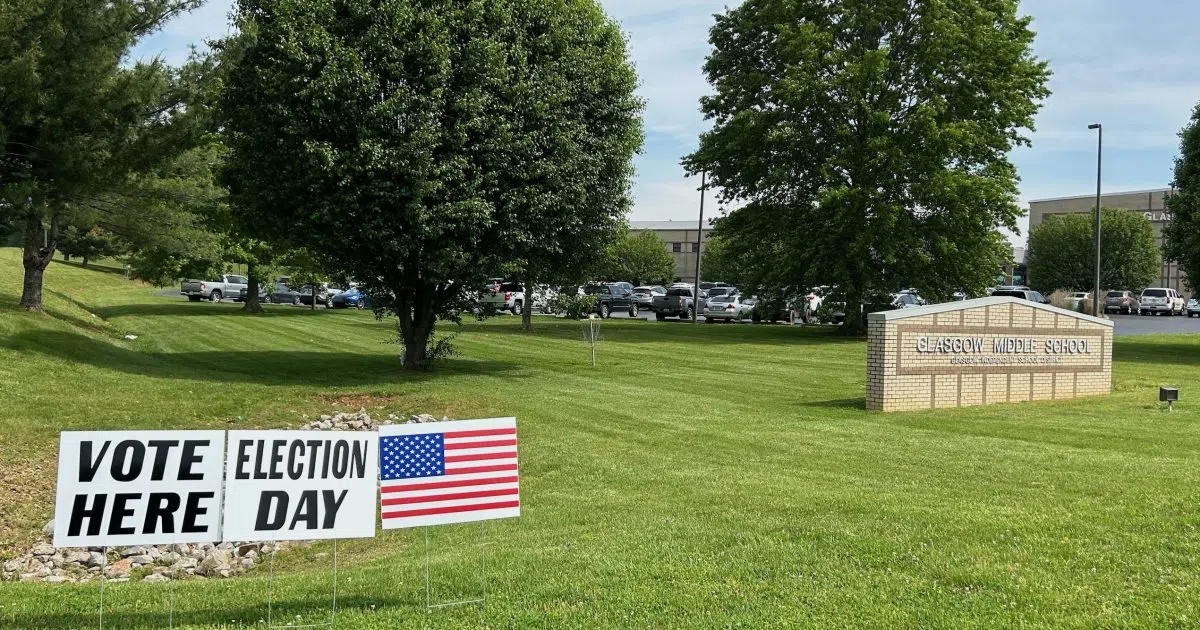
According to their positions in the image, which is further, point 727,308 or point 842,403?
point 727,308

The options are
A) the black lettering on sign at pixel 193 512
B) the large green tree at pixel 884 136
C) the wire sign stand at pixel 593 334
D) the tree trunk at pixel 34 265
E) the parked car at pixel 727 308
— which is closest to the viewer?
the black lettering on sign at pixel 193 512

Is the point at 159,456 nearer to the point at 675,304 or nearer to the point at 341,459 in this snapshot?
the point at 341,459

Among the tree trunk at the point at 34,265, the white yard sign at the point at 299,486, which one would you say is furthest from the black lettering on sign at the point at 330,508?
the tree trunk at the point at 34,265

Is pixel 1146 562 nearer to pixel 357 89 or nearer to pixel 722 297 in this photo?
pixel 357 89

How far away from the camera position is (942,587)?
6516 millimetres

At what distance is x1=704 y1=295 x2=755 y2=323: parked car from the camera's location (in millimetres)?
48656

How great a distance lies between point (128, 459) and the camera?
588 centimetres

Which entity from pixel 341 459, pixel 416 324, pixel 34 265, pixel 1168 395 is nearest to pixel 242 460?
pixel 341 459

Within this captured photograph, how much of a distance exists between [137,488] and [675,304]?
4579 centimetres

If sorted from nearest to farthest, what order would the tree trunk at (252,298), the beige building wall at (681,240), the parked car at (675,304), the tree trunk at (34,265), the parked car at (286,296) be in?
1. the tree trunk at (34,265)
2. the tree trunk at (252,298)
3. the parked car at (675,304)
4. the parked car at (286,296)
5. the beige building wall at (681,240)

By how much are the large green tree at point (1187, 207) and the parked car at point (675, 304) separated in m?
21.9

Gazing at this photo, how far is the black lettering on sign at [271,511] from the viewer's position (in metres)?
6.08

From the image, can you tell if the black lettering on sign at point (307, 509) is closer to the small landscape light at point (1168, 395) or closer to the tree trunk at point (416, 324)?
the small landscape light at point (1168, 395)

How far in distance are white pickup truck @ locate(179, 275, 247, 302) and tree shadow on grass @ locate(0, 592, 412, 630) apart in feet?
176
